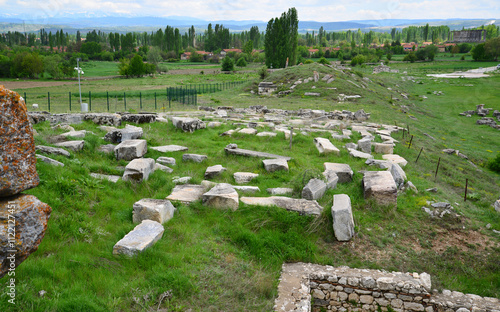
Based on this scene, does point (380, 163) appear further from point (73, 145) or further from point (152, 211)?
point (73, 145)

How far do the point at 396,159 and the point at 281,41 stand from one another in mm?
53061

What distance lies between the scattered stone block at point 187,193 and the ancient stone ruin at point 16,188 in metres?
4.25

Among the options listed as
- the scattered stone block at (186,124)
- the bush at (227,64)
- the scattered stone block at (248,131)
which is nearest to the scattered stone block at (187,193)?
the scattered stone block at (248,131)

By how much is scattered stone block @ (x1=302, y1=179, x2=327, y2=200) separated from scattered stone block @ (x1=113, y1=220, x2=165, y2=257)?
375 cm

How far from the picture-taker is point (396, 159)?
12891mm

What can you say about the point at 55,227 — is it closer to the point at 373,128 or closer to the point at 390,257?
the point at 390,257

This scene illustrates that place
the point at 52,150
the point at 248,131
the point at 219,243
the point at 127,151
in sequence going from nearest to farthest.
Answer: the point at 219,243 → the point at 52,150 → the point at 127,151 → the point at 248,131

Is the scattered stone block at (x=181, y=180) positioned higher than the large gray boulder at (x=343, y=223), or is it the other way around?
the scattered stone block at (x=181, y=180)

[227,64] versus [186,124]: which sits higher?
[227,64]

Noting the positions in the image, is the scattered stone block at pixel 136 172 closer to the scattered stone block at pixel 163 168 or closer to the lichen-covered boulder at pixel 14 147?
the scattered stone block at pixel 163 168

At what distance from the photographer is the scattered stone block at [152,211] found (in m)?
7.06

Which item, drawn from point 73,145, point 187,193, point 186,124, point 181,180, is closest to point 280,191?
point 187,193

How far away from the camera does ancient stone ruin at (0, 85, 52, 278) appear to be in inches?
146

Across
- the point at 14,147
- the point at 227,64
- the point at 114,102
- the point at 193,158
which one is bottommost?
the point at 193,158
